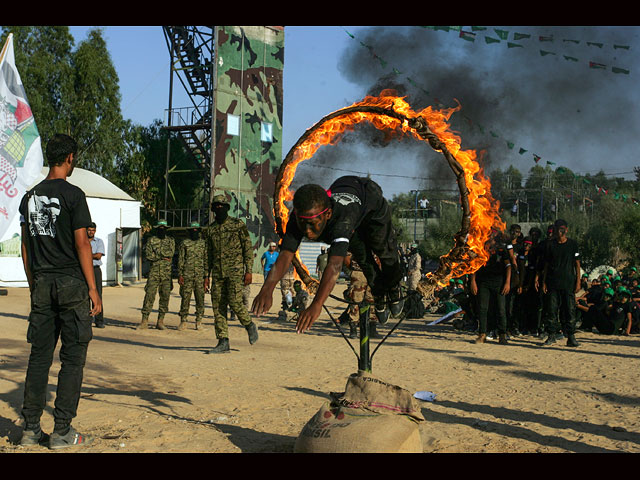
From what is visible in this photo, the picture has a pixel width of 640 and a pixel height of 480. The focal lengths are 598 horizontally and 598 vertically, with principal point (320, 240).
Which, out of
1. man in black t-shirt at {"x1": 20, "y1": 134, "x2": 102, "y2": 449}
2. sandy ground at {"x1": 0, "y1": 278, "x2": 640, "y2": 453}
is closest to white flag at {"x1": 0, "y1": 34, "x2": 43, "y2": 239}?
sandy ground at {"x1": 0, "y1": 278, "x2": 640, "y2": 453}

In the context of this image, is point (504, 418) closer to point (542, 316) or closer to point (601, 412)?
point (601, 412)

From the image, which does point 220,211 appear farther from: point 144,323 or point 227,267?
point 144,323

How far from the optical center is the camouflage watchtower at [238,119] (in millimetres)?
36719

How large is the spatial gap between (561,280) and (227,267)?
6328 millimetres

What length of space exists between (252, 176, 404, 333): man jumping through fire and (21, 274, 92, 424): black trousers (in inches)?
58.2

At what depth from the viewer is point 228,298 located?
9664 mm

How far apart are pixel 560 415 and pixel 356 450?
2.95 meters

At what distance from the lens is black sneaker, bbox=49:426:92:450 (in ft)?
15.8

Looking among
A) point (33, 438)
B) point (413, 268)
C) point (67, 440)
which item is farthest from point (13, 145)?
point (413, 268)

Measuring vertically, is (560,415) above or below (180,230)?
below

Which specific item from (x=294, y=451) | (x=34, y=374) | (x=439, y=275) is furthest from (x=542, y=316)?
(x=34, y=374)

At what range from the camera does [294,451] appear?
4824 mm

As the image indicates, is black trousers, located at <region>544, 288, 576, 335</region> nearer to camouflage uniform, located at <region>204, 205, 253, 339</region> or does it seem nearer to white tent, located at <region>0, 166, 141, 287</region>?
camouflage uniform, located at <region>204, 205, 253, 339</region>

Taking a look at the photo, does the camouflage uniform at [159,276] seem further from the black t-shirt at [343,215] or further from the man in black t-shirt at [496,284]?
the black t-shirt at [343,215]
